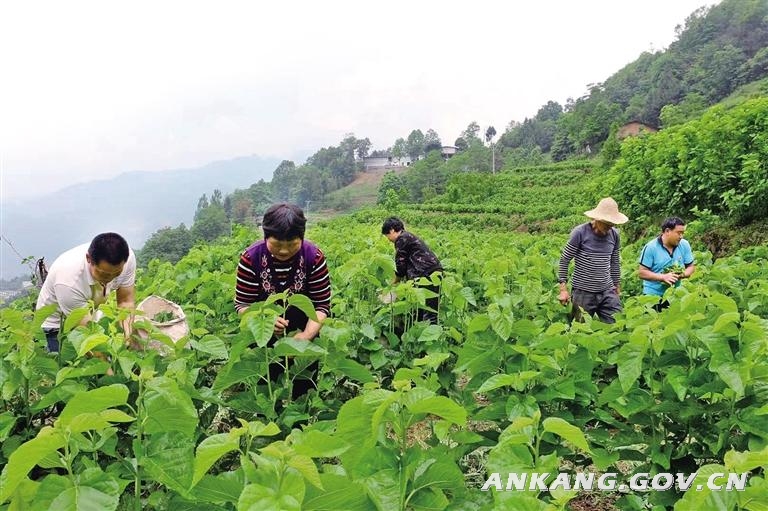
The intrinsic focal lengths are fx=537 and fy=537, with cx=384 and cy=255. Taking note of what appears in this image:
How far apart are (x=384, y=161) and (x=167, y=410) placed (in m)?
125

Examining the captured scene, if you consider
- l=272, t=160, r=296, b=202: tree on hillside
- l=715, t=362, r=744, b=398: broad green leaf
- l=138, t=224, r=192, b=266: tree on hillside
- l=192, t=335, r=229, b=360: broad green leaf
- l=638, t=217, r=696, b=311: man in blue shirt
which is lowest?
l=138, t=224, r=192, b=266: tree on hillside

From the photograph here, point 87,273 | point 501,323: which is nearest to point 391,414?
point 501,323

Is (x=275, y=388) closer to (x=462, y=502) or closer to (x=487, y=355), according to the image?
(x=487, y=355)

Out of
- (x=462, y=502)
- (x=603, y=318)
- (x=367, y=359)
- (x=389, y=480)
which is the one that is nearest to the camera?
(x=389, y=480)

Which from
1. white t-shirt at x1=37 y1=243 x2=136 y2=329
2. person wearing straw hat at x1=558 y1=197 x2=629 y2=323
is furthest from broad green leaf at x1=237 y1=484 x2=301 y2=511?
person wearing straw hat at x1=558 y1=197 x2=629 y2=323

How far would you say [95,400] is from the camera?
56.6 inches

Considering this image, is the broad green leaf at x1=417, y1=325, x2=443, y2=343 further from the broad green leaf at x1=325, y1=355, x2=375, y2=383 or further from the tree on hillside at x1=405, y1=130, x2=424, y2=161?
the tree on hillside at x1=405, y1=130, x2=424, y2=161

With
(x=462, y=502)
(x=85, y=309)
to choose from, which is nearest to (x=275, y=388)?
(x=85, y=309)

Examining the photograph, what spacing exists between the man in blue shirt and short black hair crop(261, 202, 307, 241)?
146 inches

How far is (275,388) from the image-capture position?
2936 millimetres

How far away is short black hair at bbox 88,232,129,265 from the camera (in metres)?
3.04

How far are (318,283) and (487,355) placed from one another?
3.92 feet

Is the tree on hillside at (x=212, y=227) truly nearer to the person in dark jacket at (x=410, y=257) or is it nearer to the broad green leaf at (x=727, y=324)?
the person in dark jacket at (x=410, y=257)

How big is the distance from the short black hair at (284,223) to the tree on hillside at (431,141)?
11347 centimetres
